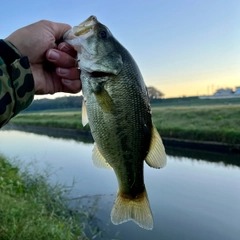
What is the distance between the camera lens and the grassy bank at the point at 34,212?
4906mm

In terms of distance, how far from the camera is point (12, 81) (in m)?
2.14

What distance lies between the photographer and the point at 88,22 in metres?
2.00

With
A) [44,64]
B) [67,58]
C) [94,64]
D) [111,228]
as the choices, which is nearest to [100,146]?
[94,64]

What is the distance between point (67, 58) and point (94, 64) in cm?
41

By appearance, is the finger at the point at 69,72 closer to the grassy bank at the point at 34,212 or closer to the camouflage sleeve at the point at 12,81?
the camouflage sleeve at the point at 12,81

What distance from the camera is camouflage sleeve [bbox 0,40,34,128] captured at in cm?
210

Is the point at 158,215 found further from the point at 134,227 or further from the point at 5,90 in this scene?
the point at 5,90

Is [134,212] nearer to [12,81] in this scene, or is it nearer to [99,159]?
[99,159]

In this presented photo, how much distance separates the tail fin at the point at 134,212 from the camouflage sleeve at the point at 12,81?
3.05 feet

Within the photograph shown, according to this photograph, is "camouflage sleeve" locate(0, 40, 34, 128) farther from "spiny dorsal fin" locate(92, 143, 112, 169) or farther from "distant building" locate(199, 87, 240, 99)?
"distant building" locate(199, 87, 240, 99)

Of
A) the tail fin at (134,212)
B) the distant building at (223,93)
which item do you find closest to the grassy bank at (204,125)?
the tail fin at (134,212)

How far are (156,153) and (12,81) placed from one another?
1.05 meters

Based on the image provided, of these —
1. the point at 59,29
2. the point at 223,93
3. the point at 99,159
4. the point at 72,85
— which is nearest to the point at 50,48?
the point at 59,29

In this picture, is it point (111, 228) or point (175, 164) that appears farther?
point (175, 164)
